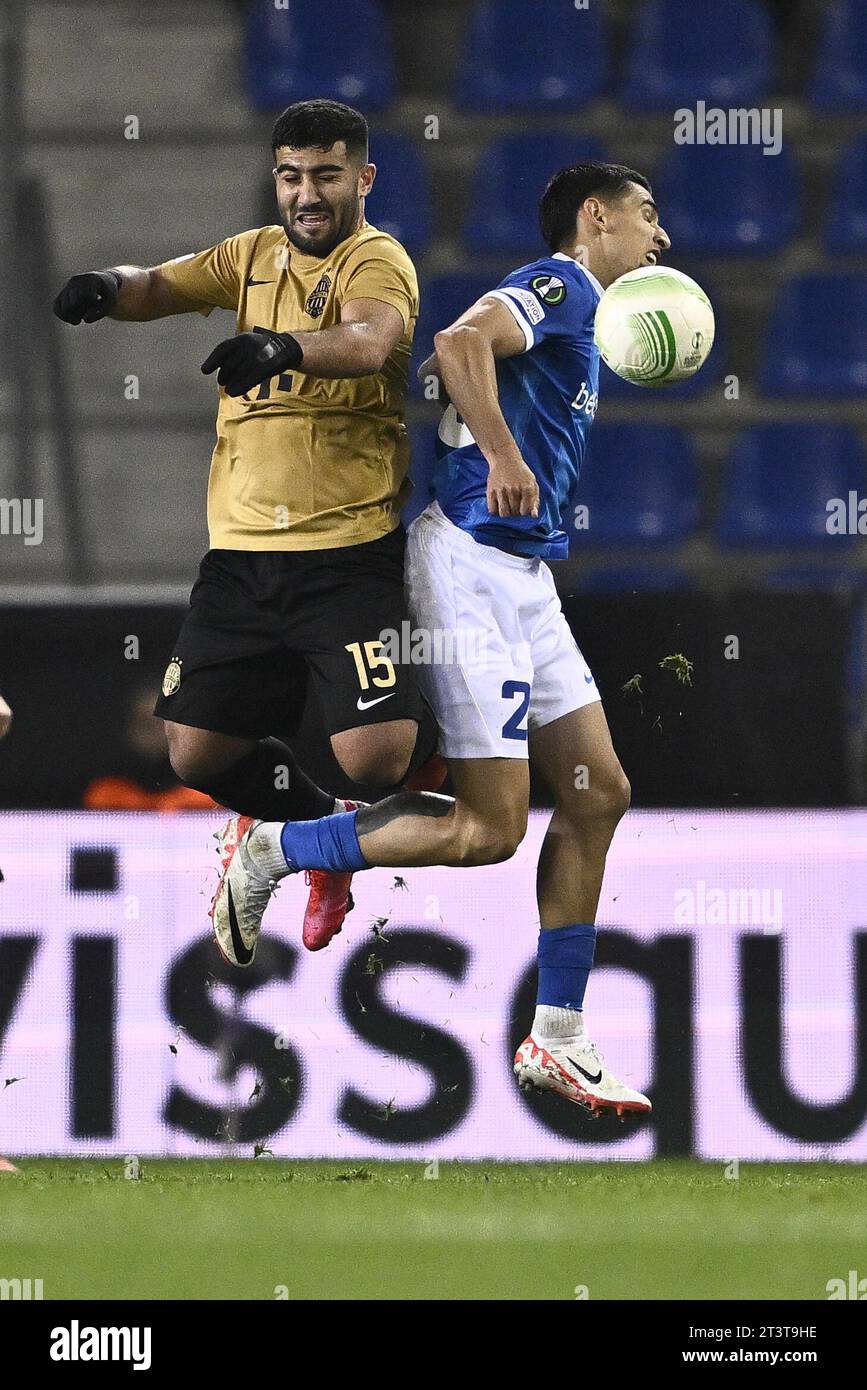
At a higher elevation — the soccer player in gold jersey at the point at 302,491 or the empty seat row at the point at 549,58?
the empty seat row at the point at 549,58

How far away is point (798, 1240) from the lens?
344cm

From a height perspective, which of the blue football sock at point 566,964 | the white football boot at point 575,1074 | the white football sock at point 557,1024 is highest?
the blue football sock at point 566,964

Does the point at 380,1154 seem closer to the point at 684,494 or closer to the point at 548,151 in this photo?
the point at 684,494

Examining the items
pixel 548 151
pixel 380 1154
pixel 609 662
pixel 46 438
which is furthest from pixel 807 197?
pixel 380 1154

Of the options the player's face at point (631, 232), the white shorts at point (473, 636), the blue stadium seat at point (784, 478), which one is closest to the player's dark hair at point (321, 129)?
the player's face at point (631, 232)

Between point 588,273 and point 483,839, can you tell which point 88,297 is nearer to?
point 588,273

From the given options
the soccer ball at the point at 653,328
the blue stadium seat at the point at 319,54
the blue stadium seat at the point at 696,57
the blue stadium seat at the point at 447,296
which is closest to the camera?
the soccer ball at the point at 653,328

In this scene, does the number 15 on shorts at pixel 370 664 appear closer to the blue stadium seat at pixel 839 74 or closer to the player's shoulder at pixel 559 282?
the player's shoulder at pixel 559 282

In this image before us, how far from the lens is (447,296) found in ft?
15.6

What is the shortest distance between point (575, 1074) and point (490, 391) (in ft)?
4.56

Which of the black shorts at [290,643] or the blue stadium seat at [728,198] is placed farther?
the blue stadium seat at [728,198]

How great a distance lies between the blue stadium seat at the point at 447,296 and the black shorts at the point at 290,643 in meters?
A: 1.05

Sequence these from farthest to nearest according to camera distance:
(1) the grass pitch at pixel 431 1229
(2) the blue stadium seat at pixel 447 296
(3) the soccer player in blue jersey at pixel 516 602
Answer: (2) the blue stadium seat at pixel 447 296 → (3) the soccer player in blue jersey at pixel 516 602 → (1) the grass pitch at pixel 431 1229

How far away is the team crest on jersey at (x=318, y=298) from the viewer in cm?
365
